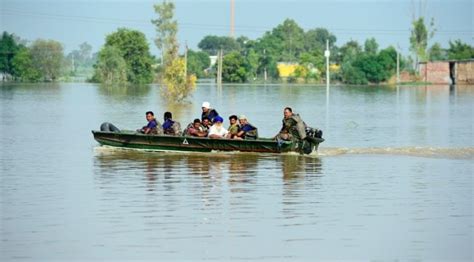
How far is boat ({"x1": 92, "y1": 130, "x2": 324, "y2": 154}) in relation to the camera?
2445cm

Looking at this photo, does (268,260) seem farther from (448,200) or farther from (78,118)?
(78,118)

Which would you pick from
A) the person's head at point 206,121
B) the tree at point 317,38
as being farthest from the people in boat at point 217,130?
the tree at point 317,38

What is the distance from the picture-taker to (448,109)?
5556 centimetres

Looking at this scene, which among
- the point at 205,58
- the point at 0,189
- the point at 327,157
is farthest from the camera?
the point at 205,58

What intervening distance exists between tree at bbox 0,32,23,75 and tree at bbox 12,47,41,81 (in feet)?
1.64

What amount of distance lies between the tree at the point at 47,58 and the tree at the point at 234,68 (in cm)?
1985

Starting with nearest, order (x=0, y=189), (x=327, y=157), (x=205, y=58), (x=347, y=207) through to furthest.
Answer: (x=347, y=207), (x=0, y=189), (x=327, y=157), (x=205, y=58)

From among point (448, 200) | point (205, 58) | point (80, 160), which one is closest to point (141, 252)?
point (448, 200)

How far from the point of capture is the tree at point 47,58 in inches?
4879

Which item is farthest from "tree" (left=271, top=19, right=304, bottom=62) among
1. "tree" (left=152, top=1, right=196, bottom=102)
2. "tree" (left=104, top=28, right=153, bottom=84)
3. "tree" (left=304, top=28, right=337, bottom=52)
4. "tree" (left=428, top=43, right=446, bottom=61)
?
"tree" (left=152, top=1, right=196, bottom=102)

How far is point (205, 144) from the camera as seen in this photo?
81.4 feet

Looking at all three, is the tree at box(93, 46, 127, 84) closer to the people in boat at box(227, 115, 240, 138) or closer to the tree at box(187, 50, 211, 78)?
the tree at box(187, 50, 211, 78)

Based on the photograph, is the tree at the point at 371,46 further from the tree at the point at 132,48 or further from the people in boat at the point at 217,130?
the people in boat at the point at 217,130

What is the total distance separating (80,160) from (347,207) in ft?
32.0
